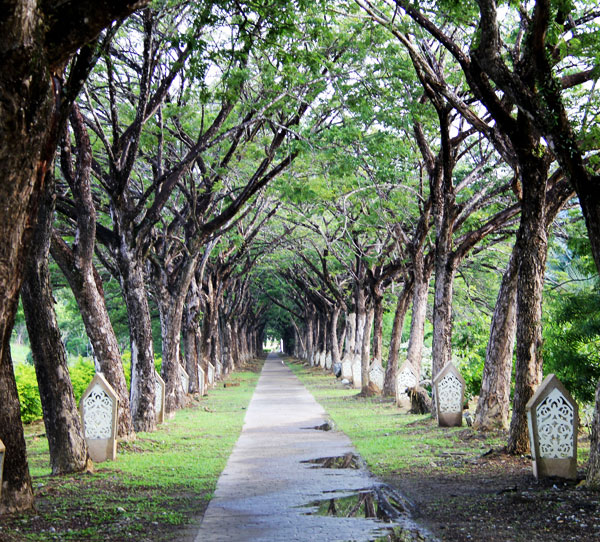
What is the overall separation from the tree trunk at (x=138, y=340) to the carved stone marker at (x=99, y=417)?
3.45 metres

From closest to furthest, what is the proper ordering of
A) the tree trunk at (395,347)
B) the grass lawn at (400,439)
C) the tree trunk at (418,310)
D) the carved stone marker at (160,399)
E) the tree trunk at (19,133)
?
the tree trunk at (19,133) → the grass lawn at (400,439) → the carved stone marker at (160,399) → the tree trunk at (418,310) → the tree trunk at (395,347)

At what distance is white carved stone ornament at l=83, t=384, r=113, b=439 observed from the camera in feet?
36.0

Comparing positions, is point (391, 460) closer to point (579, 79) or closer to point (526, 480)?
point (526, 480)

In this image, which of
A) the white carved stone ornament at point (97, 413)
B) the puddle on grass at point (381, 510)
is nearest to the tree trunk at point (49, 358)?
the white carved stone ornament at point (97, 413)

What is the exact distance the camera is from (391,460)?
1094cm

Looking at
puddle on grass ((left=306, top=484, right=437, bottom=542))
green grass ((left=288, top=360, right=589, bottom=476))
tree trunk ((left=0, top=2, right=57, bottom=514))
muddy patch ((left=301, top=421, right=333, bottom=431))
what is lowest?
muddy patch ((left=301, top=421, right=333, bottom=431))

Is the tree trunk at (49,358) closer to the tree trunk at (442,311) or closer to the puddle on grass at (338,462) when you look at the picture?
the puddle on grass at (338,462)

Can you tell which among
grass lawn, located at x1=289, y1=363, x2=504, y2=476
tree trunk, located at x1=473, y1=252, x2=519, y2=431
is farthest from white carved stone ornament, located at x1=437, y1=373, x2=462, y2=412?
tree trunk, located at x1=473, y1=252, x2=519, y2=431

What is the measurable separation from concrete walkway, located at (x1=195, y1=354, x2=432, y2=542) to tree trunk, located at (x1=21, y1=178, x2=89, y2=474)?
216cm

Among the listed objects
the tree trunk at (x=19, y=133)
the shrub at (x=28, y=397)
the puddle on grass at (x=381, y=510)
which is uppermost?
the tree trunk at (x=19, y=133)

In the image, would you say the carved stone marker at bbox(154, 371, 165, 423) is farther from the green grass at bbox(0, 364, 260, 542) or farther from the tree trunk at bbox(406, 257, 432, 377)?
the tree trunk at bbox(406, 257, 432, 377)

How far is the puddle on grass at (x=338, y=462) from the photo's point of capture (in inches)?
414

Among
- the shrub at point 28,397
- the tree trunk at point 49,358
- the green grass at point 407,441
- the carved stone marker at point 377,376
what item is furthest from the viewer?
the carved stone marker at point 377,376

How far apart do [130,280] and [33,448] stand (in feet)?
12.2
